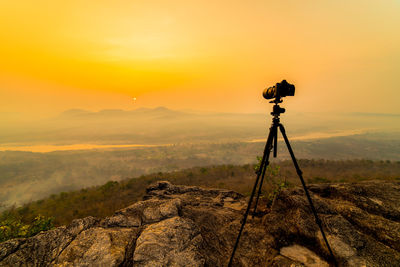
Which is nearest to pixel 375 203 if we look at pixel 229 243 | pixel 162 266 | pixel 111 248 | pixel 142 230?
pixel 229 243

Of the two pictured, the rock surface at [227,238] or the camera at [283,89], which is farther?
the rock surface at [227,238]

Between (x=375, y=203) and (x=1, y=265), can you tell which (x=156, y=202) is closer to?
(x=1, y=265)

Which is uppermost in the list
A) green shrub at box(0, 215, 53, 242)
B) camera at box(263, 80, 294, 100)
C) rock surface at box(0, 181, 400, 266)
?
camera at box(263, 80, 294, 100)

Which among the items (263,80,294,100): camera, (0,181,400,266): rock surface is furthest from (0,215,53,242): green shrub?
(263,80,294,100): camera

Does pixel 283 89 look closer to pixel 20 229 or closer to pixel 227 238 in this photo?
pixel 227 238

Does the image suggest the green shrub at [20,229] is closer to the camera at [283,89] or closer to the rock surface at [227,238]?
the rock surface at [227,238]

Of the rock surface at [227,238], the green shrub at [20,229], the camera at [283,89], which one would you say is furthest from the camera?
the green shrub at [20,229]

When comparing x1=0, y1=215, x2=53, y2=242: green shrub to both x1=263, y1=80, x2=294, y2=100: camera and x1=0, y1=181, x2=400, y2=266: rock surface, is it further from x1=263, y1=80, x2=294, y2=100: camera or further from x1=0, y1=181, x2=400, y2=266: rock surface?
x1=263, y1=80, x2=294, y2=100: camera

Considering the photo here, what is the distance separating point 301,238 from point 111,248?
4770 millimetres

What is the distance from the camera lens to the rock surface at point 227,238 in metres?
3.50

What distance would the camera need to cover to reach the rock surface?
350 centimetres

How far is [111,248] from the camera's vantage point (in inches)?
149

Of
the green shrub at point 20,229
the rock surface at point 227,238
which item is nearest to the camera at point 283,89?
the rock surface at point 227,238

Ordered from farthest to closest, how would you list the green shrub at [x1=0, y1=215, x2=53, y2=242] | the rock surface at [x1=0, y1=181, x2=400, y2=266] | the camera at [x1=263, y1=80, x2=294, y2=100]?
1. the green shrub at [x1=0, y1=215, x2=53, y2=242]
2. the rock surface at [x1=0, y1=181, x2=400, y2=266]
3. the camera at [x1=263, y1=80, x2=294, y2=100]
